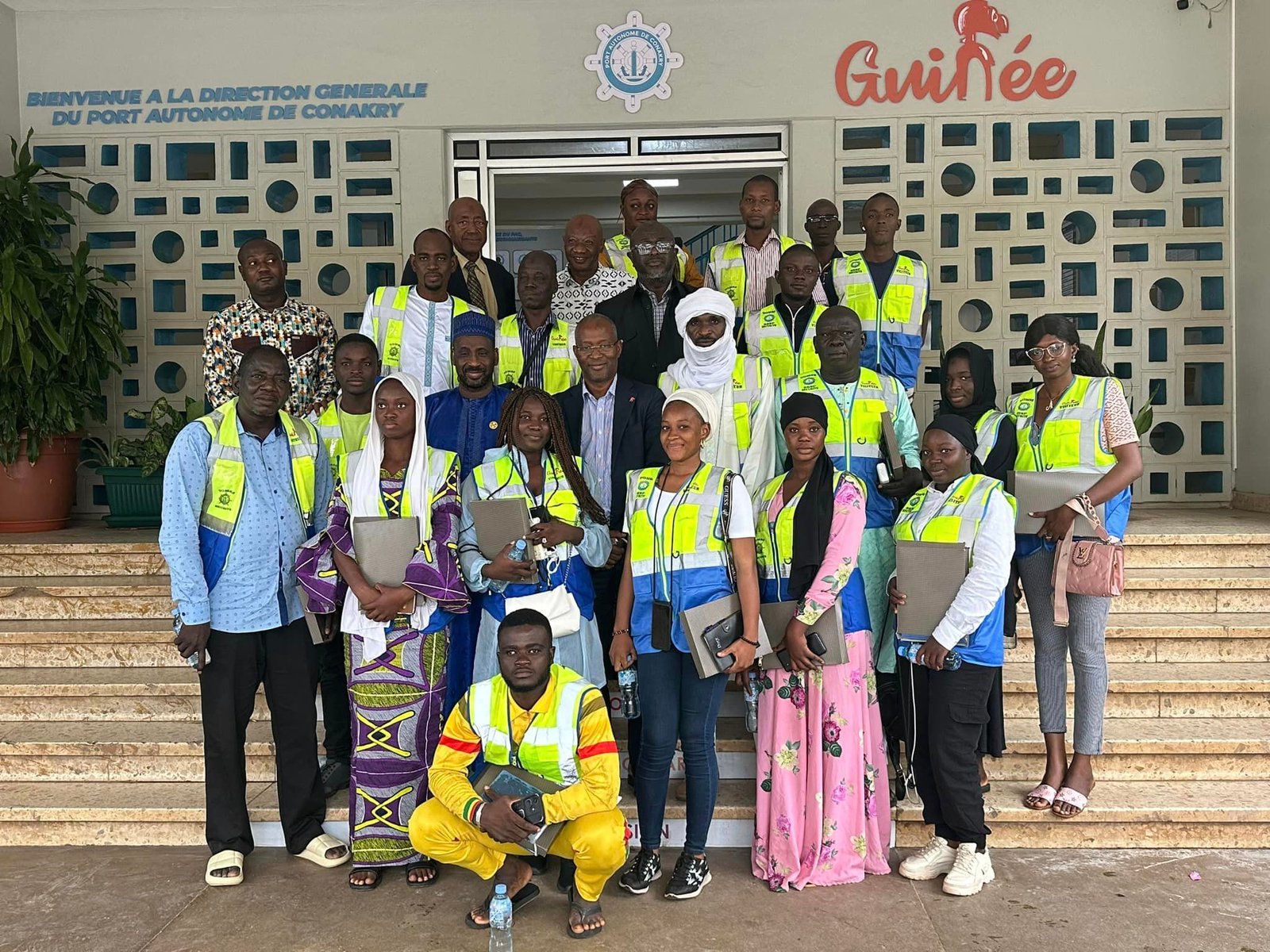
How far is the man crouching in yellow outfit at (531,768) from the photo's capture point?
3.28 meters

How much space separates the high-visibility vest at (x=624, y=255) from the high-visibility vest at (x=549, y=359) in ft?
2.38

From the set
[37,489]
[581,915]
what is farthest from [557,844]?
[37,489]

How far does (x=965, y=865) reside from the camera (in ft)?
11.6

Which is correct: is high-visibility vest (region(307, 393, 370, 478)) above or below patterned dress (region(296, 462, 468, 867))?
above

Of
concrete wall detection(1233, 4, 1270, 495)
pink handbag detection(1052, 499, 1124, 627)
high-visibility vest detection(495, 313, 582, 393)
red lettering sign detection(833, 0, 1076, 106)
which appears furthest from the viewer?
red lettering sign detection(833, 0, 1076, 106)

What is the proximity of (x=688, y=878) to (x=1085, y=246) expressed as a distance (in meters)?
5.74

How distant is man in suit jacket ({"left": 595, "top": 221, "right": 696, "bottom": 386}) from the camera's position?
4590mm

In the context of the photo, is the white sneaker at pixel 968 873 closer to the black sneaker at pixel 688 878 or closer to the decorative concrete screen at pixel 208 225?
the black sneaker at pixel 688 878

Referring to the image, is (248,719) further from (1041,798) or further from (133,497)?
(133,497)

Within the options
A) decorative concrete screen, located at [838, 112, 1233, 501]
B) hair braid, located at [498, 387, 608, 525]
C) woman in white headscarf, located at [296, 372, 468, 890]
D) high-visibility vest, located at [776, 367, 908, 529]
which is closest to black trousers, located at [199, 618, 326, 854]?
woman in white headscarf, located at [296, 372, 468, 890]

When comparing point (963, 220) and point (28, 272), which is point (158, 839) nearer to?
point (28, 272)

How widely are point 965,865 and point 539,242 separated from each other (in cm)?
990

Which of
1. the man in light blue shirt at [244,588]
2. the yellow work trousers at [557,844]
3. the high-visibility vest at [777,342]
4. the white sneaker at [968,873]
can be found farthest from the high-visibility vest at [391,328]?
the white sneaker at [968,873]

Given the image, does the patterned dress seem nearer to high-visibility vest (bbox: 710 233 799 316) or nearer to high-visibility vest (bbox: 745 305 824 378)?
high-visibility vest (bbox: 745 305 824 378)
